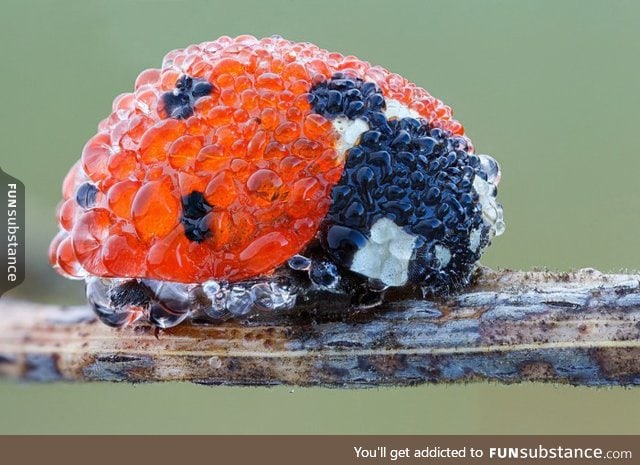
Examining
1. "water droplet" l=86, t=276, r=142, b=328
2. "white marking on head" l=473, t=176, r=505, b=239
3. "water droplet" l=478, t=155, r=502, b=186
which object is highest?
"water droplet" l=478, t=155, r=502, b=186

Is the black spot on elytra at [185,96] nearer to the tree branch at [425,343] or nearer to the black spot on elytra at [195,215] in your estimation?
the black spot on elytra at [195,215]

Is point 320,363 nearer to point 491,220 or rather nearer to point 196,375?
point 196,375

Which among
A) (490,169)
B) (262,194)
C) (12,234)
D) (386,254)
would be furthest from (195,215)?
(12,234)

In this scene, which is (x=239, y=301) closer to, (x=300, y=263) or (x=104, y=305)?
(x=300, y=263)

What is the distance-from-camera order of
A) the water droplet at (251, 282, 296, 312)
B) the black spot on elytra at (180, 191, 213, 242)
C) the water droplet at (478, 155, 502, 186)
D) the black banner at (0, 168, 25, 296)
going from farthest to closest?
the black banner at (0, 168, 25, 296), the water droplet at (478, 155, 502, 186), the water droplet at (251, 282, 296, 312), the black spot on elytra at (180, 191, 213, 242)

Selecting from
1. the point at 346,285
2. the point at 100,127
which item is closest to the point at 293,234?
the point at 346,285

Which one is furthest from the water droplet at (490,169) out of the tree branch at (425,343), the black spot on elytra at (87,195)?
the black spot on elytra at (87,195)

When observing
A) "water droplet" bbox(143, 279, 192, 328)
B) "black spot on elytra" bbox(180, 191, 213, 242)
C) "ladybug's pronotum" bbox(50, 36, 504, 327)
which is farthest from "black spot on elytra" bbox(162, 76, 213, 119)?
"water droplet" bbox(143, 279, 192, 328)

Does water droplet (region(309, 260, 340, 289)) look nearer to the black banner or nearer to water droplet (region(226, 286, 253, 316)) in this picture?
water droplet (region(226, 286, 253, 316))
